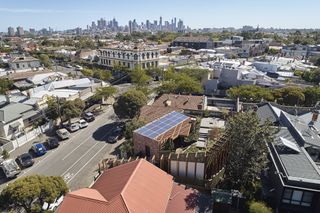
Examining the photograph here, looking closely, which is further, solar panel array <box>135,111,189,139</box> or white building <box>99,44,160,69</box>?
white building <box>99,44,160,69</box>

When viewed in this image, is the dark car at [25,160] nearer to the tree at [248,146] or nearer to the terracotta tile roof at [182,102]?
the terracotta tile roof at [182,102]

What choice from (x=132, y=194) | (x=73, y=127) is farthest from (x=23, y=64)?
(x=132, y=194)

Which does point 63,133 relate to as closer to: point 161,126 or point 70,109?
point 70,109

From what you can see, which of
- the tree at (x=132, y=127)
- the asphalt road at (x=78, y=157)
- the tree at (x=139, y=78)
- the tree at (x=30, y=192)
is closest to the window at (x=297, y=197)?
the tree at (x=132, y=127)

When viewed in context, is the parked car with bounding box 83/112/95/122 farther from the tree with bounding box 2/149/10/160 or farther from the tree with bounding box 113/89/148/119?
the tree with bounding box 2/149/10/160

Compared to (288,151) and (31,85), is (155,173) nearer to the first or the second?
(288,151)

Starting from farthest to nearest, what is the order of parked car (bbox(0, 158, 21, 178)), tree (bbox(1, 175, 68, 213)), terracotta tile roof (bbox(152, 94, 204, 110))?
terracotta tile roof (bbox(152, 94, 204, 110)) < parked car (bbox(0, 158, 21, 178)) < tree (bbox(1, 175, 68, 213))

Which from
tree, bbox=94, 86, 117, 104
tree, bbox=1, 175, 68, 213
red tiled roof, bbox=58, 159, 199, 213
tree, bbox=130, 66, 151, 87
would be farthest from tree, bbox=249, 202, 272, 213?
tree, bbox=130, 66, 151, 87

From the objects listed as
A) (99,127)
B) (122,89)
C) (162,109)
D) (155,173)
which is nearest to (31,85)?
(122,89)
